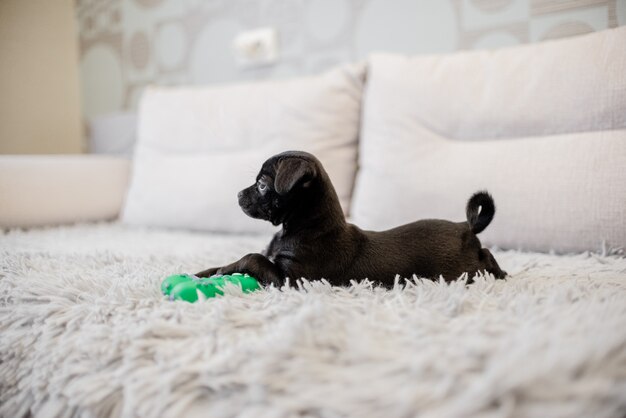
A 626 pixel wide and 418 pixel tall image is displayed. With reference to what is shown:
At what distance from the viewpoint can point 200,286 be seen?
0.71 metres

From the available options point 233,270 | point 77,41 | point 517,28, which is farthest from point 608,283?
point 77,41

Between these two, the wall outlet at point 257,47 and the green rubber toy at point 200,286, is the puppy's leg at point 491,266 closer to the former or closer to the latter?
the green rubber toy at point 200,286

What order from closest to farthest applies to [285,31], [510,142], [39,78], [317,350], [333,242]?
[317,350], [333,242], [510,142], [285,31], [39,78]

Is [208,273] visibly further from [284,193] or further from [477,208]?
[477,208]

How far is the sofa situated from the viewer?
47cm

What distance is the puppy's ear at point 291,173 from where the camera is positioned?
0.75m

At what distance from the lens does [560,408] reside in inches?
16.7

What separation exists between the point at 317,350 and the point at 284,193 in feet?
1.08

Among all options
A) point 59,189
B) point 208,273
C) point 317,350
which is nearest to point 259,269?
point 208,273

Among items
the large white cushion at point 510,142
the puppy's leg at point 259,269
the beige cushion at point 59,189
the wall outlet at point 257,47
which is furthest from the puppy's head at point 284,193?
the wall outlet at point 257,47

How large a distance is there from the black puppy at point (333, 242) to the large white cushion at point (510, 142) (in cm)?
26

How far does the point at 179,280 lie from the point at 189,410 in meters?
0.28

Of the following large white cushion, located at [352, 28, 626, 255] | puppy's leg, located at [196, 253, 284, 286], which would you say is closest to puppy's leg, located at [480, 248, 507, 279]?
large white cushion, located at [352, 28, 626, 255]

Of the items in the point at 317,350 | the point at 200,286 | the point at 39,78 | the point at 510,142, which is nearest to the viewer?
the point at 317,350
